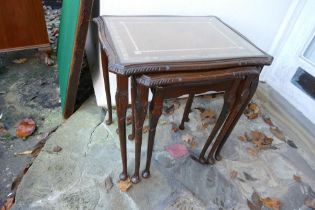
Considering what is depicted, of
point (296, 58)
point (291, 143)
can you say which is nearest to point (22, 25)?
point (296, 58)

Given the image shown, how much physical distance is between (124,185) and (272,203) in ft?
2.97

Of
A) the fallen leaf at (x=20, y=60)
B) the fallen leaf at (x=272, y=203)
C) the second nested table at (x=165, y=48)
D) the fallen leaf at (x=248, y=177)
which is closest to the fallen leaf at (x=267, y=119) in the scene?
the fallen leaf at (x=248, y=177)

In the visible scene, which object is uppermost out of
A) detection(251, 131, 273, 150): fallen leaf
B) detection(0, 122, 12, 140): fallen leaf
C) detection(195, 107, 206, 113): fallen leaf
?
detection(195, 107, 206, 113): fallen leaf

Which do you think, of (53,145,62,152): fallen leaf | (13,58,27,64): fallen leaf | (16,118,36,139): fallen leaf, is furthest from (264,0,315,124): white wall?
(13,58,27,64): fallen leaf

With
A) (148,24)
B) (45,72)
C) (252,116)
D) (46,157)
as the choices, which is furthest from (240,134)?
(45,72)

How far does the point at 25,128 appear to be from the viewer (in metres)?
1.86

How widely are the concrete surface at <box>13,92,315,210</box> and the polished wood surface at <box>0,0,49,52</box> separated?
0.95 metres

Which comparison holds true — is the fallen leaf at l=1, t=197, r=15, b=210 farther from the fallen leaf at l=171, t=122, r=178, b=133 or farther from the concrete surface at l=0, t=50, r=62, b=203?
the fallen leaf at l=171, t=122, r=178, b=133

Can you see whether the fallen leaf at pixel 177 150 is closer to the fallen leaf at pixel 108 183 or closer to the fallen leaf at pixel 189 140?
the fallen leaf at pixel 189 140

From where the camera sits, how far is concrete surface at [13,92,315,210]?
4.66 feet

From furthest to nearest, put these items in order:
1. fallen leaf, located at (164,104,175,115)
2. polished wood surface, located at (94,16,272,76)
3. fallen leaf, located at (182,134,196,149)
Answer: fallen leaf, located at (164,104,175,115) → fallen leaf, located at (182,134,196,149) → polished wood surface, located at (94,16,272,76)

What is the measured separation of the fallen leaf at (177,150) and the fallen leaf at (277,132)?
78cm

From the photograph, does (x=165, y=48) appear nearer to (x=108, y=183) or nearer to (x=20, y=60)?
(x=108, y=183)

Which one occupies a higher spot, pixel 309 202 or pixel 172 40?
pixel 172 40
